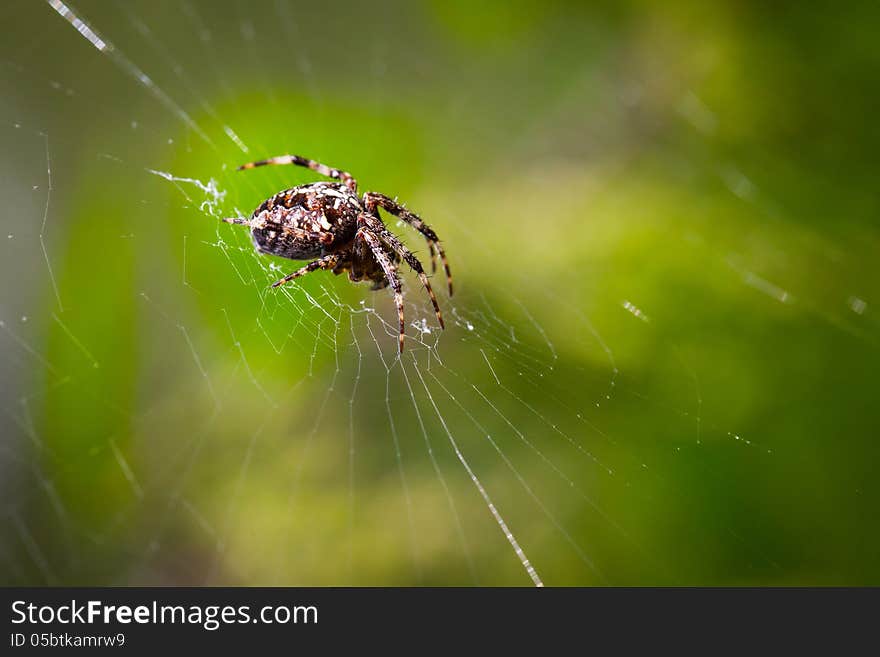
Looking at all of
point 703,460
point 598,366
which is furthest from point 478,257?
point 703,460

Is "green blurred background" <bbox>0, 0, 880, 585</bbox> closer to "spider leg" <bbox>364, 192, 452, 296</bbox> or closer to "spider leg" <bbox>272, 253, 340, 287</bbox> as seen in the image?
"spider leg" <bbox>272, 253, 340, 287</bbox>

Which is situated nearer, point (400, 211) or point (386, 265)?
point (386, 265)

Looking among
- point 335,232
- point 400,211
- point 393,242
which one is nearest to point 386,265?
point 393,242

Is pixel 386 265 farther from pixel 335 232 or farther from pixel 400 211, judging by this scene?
pixel 400 211

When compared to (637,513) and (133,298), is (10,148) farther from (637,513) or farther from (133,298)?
(637,513)

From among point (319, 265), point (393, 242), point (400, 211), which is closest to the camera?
point (319, 265)

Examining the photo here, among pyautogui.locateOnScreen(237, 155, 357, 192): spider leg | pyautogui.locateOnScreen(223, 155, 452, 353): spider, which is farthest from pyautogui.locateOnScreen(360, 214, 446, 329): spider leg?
pyautogui.locateOnScreen(237, 155, 357, 192): spider leg

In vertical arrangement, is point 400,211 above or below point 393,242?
above
